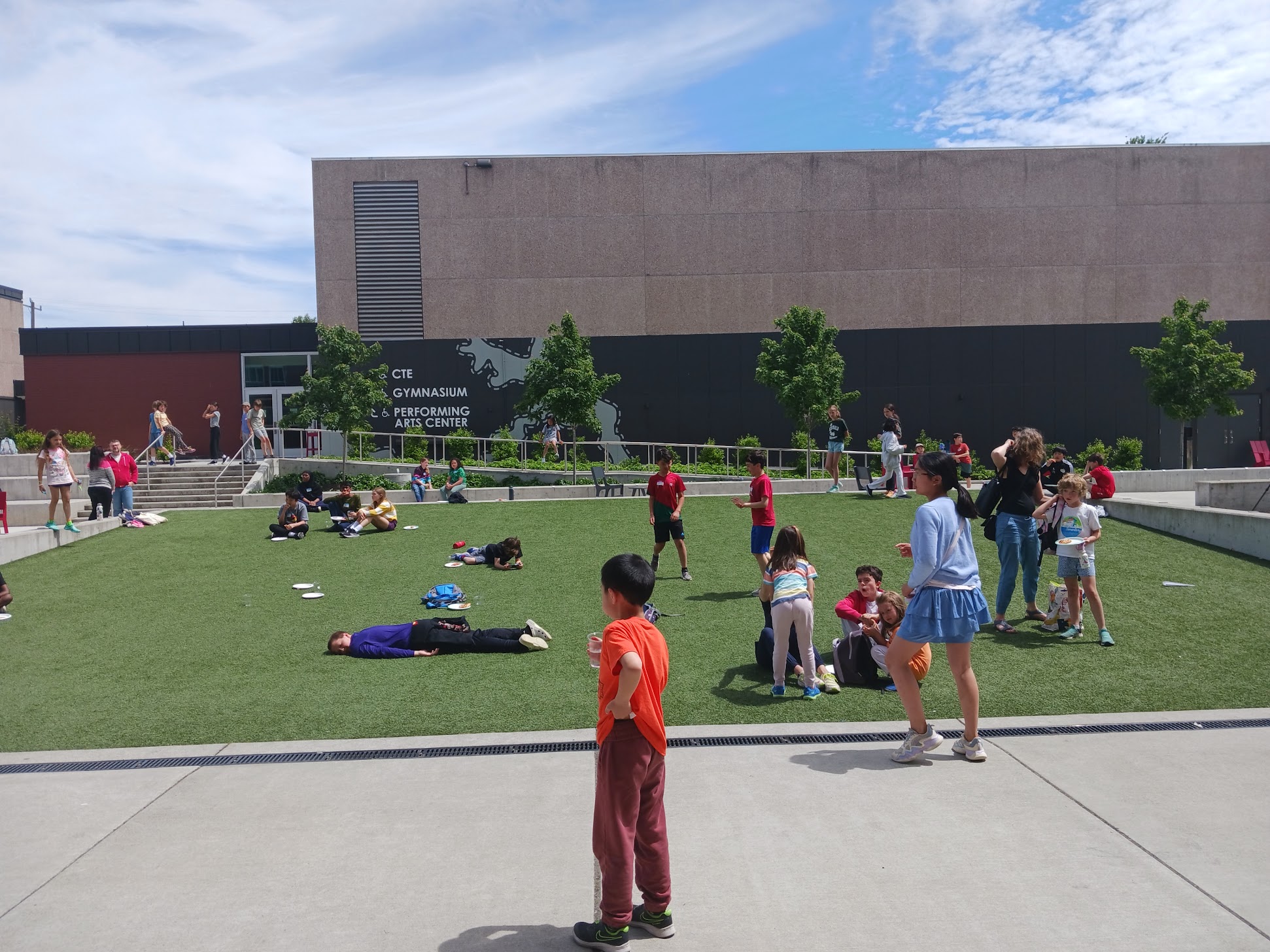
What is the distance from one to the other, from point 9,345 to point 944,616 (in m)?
48.0

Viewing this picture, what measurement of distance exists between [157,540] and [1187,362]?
82.3ft

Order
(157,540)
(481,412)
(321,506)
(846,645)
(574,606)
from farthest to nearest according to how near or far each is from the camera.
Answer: (481,412) → (321,506) → (157,540) → (574,606) → (846,645)

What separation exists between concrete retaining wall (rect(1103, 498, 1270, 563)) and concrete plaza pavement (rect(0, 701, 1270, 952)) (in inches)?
305

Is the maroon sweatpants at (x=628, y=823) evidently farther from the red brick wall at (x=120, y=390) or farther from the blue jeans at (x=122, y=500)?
the red brick wall at (x=120, y=390)

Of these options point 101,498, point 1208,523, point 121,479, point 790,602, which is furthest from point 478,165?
point 790,602

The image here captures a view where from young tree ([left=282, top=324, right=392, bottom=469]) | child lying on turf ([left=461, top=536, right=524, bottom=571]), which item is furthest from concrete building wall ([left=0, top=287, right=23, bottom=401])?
child lying on turf ([left=461, top=536, right=524, bottom=571])

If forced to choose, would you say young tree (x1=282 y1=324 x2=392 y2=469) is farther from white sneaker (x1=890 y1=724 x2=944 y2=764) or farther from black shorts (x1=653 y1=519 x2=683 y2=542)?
white sneaker (x1=890 y1=724 x2=944 y2=764)

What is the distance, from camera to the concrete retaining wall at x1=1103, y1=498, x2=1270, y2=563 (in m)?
12.9

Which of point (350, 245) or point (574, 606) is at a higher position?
point (350, 245)

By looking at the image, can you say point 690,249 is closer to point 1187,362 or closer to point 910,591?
point 1187,362

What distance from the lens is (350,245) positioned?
102 ft

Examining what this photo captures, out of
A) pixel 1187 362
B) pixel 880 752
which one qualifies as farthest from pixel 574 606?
pixel 1187 362

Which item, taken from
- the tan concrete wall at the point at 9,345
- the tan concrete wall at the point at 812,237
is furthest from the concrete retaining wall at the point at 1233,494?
the tan concrete wall at the point at 9,345

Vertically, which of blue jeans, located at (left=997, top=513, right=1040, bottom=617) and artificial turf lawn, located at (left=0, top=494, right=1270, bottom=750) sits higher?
blue jeans, located at (left=997, top=513, right=1040, bottom=617)
